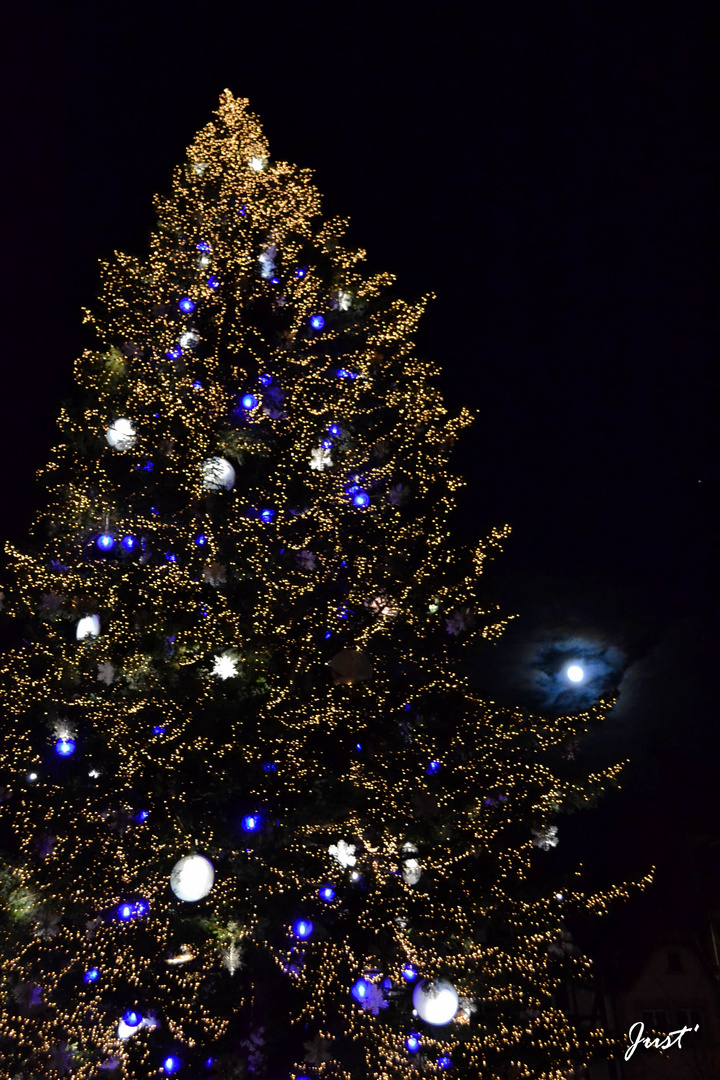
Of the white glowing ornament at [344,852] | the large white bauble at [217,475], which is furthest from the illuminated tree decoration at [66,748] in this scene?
the large white bauble at [217,475]

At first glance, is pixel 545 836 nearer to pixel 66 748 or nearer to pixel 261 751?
pixel 261 751

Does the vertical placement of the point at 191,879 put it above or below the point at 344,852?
below

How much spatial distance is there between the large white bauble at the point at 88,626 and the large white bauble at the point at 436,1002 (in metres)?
3.23

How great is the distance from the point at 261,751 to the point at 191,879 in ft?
2.74

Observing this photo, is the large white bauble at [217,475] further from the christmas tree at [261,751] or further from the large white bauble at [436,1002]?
the large white bauble at [436,1002]

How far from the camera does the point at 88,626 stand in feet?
16.6

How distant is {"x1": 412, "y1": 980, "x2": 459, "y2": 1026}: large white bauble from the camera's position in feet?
12.5

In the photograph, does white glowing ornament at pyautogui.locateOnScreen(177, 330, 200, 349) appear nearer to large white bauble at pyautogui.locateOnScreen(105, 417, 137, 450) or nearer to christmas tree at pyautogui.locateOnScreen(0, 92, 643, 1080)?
christmas tree at pyautogui.locateOnScreen(0, 92, 643, 1080)

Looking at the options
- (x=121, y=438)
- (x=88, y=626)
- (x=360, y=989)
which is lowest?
(x=360, y=989)

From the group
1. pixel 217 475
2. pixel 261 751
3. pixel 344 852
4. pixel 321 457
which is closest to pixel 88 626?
pixel 217 475

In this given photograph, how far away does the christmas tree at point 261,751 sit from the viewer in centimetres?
404

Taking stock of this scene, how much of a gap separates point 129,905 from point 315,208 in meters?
6.70

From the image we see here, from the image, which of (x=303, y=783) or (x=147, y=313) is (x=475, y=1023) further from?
(x=147, y=313)

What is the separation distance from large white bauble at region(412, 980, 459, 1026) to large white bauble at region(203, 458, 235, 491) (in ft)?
11.6
